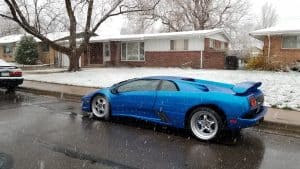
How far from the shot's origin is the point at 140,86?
805 cm

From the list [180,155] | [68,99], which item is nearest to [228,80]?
[68,99]

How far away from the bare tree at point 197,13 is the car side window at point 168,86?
36.5m

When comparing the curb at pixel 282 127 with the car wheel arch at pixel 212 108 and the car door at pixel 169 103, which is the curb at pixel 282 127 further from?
the car door at pixel 169 103

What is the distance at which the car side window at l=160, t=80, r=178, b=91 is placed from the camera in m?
7.48

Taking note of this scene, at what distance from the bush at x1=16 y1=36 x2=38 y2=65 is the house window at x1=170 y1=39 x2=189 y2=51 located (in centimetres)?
1591

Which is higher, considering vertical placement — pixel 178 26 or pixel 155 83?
pixel 178 26

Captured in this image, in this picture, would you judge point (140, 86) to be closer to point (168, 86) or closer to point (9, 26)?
point (168, 86)

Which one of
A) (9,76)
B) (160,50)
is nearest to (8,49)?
(160,50)

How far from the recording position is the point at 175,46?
91.0ft

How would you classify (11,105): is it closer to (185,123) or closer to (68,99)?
(68,99)

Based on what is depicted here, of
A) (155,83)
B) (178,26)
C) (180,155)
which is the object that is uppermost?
(178,26)

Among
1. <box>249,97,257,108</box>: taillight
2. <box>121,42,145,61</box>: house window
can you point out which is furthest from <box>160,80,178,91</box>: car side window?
<box>121,42,145,61</box>: house window

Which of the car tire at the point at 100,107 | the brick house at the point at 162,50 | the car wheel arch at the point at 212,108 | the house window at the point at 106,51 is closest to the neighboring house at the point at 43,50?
the brick house at the point at 162,50

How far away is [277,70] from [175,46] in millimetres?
8391
